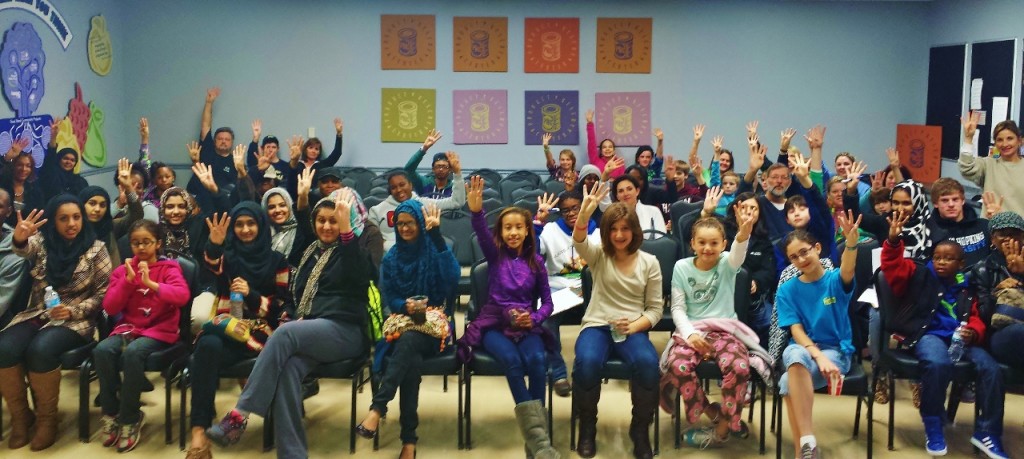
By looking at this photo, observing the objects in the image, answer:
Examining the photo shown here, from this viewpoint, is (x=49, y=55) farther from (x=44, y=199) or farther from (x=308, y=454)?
(x=308, y=454)

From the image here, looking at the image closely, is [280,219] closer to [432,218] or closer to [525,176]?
[432,218]

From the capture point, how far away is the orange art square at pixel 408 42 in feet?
33.9

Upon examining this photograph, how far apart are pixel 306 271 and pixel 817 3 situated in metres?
7.67

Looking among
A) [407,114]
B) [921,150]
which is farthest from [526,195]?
[921,150]

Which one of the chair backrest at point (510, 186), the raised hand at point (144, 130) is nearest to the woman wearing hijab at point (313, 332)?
the chair backrest at point (510, 186)

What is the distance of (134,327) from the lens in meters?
4.60

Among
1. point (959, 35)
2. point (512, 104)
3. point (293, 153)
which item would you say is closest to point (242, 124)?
point (293, 153)

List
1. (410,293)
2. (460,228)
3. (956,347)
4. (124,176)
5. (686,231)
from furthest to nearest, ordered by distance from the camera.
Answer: (460,228) → (686,231) → (124,176) → (410,293) → (956,347)

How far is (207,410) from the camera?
14.3ft

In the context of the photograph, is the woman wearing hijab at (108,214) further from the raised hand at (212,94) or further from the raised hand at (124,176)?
the raised hand at (212,94)

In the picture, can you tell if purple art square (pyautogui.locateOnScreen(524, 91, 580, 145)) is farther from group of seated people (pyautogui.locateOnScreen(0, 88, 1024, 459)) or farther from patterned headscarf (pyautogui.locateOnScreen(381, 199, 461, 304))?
patterned headscarf (pyautogui.locateOnScreen(381, 199, 461, 304))

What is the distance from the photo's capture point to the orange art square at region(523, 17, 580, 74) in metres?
10.4

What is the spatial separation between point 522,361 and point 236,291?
4.72 feet

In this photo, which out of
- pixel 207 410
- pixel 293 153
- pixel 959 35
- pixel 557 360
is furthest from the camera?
pixel 959 35
